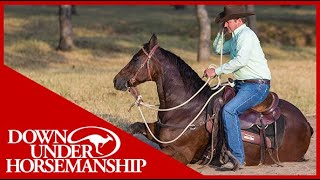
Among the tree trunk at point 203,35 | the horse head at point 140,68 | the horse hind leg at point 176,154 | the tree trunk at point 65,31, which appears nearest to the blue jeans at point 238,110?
the horse hind leg at point 176,154

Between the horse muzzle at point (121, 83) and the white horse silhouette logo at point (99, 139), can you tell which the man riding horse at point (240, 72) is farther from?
the white horse silhouette logo at point (99, 139)

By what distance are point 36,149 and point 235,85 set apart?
279 centimetres

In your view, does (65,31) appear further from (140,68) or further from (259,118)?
(259,118)

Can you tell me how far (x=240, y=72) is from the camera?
11000 mm

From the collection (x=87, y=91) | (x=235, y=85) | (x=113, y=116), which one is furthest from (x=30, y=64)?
(x=235, y=85)

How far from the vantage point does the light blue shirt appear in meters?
10.7

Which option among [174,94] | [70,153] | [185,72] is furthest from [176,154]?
[70,153]

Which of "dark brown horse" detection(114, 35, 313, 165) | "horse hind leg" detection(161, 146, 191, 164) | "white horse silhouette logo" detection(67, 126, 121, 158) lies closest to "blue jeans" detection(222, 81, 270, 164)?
"dark brown horse" detection(114, 35, 313, 165)

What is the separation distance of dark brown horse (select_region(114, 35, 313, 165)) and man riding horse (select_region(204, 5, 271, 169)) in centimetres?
43

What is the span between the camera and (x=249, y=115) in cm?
1119

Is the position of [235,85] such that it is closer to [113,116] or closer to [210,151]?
[210,151]

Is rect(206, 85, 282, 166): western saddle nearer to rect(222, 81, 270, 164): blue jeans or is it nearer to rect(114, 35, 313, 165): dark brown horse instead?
rect(114, 35, 313, 165): dark brown horse

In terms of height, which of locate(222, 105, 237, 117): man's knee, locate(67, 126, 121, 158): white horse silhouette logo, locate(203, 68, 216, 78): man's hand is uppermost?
locate(203, 68, 216, 78): man's hand

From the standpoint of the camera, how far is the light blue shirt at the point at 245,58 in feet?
35.2
